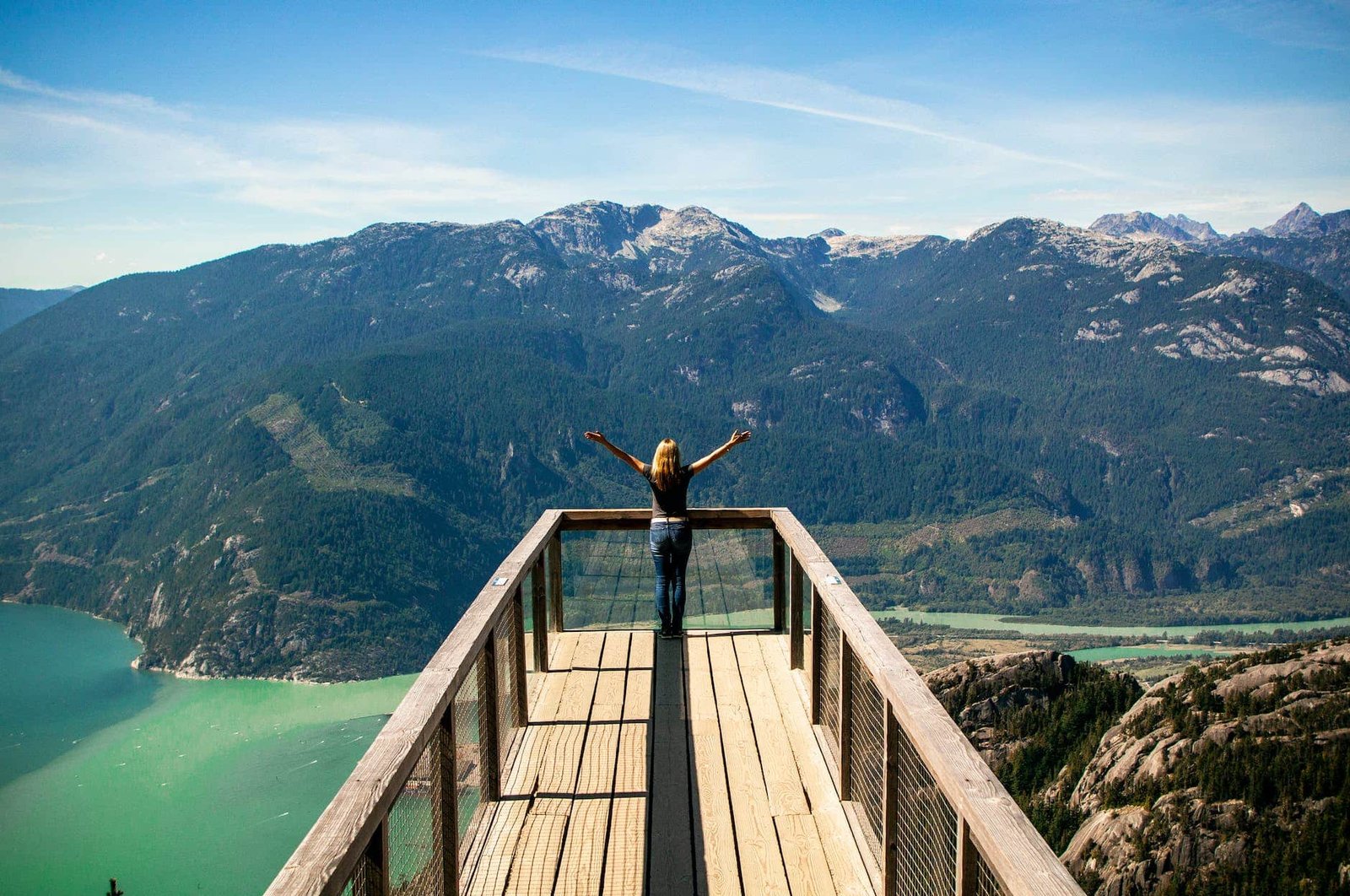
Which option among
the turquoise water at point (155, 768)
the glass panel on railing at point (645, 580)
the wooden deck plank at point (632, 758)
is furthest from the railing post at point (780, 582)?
the turquoise water at point (155, 768)

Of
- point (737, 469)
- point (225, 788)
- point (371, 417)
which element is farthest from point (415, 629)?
point (737, 469)

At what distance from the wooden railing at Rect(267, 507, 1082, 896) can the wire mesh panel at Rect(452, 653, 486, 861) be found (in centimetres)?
2

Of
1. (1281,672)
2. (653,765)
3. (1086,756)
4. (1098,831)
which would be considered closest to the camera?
(653,765)

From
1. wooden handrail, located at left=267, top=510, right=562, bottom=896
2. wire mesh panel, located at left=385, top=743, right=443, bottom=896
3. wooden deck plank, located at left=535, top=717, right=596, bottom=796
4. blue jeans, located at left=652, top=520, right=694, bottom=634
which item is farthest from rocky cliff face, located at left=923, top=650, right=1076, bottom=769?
wire mesh panel, located at left=385, top=743, right=443, bottom=896

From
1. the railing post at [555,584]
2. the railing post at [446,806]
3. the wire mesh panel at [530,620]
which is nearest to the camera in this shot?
the railing post at [446,806]

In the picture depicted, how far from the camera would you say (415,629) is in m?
131

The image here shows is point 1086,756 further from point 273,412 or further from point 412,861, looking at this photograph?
point 273,412

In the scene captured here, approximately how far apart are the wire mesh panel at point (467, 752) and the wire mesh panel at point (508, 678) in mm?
321

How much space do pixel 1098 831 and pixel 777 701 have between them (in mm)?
38376

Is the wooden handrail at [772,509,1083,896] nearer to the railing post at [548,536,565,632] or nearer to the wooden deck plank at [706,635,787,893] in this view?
the wooden deck plank at [706,635,787,893]

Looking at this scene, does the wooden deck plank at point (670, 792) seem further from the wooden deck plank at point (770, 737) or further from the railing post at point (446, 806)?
the railing post at point (446, 806)

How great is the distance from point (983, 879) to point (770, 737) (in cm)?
303

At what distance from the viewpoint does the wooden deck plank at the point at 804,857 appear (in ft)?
14.8

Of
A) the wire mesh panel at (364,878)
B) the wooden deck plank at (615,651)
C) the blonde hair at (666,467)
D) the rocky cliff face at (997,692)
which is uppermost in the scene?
the blonde hair at (666,467)
